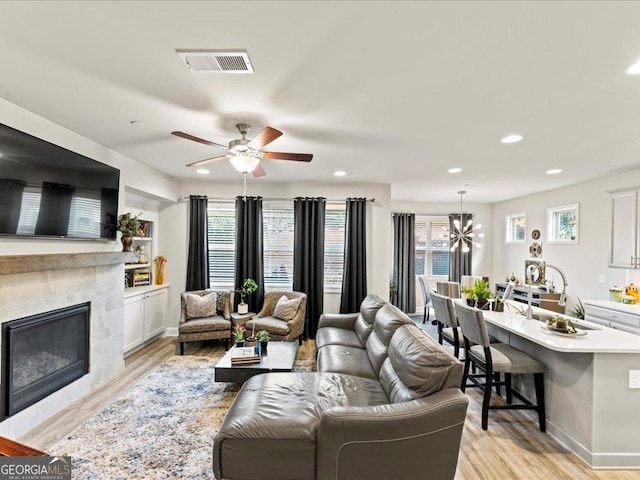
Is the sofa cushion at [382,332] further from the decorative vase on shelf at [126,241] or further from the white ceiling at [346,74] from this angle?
the decorative vase on shelf at [126,241]

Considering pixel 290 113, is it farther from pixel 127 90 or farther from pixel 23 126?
pixel 23 126

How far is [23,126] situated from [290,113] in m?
2.18

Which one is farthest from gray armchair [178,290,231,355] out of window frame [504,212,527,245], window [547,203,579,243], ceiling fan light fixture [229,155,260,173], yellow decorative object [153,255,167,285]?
window frame [504,212,527,245]

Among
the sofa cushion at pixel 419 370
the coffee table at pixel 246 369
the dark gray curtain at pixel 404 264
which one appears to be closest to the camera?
the sofa cushion at pixel 419 370

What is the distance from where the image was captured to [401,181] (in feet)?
17.7

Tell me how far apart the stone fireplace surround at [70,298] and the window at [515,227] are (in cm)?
732

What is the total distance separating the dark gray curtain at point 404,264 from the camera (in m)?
7.41

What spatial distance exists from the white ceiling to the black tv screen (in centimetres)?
32

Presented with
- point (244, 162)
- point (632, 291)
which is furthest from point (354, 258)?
point (632, 291)

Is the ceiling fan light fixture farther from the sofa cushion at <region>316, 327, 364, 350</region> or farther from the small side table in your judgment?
the small side table

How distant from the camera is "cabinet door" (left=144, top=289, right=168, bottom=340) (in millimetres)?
4934

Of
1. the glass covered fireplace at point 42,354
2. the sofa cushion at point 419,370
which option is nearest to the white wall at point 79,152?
the glass covered fireplace at point 42,354

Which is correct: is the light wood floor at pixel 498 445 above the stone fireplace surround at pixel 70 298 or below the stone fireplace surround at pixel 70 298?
below

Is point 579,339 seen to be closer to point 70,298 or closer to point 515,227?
point 70,298
